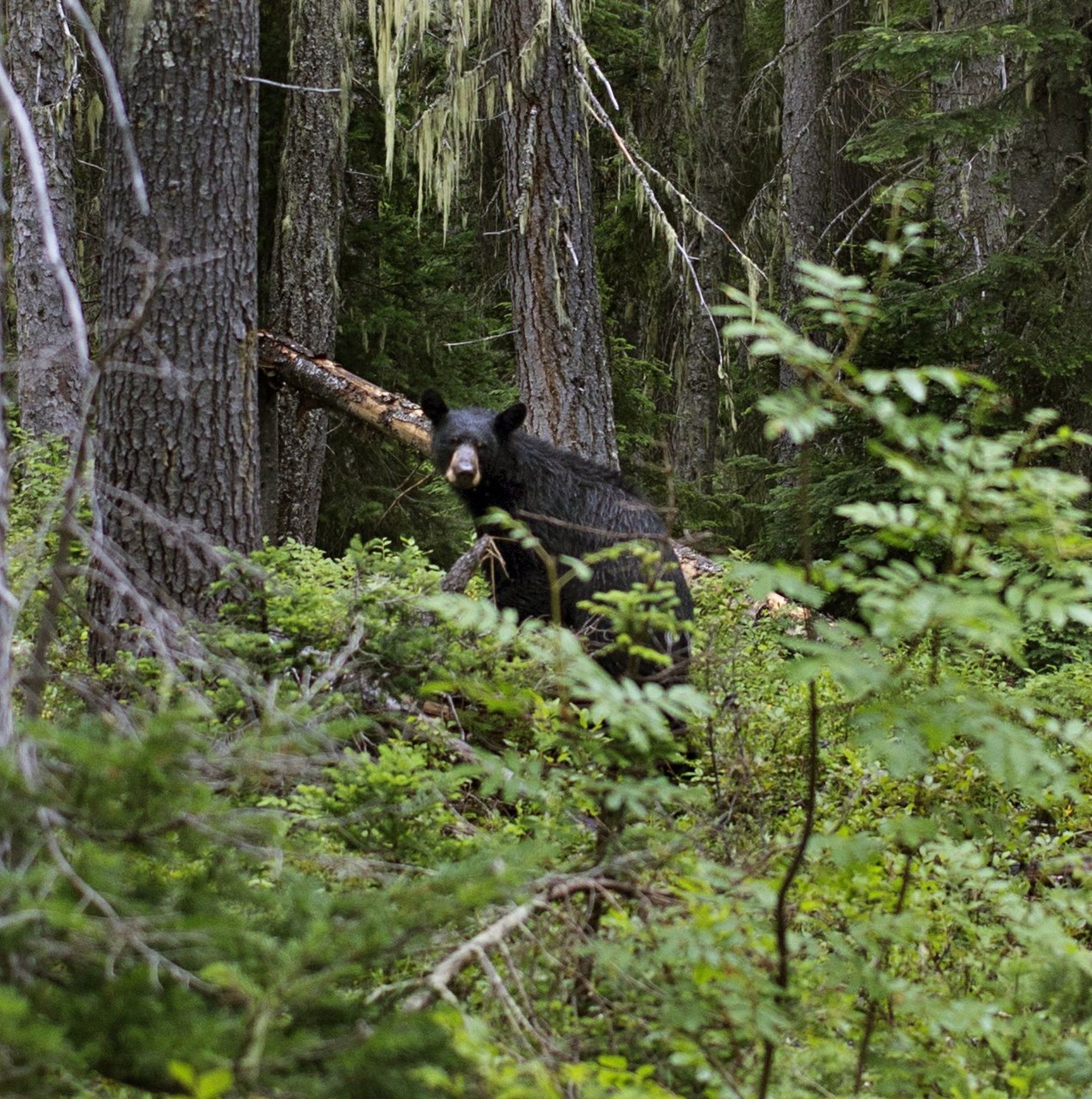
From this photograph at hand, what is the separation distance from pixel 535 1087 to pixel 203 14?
5495mm

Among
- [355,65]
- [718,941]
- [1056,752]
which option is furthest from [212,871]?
[355,65]

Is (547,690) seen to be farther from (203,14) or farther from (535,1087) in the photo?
(203,14)

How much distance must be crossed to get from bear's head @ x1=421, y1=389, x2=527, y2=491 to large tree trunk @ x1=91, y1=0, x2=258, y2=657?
5.72 feet

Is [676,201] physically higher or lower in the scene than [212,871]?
higher

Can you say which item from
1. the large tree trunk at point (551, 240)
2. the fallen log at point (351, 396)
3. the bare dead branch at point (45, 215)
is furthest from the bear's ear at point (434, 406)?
the bare dead branch at point (45, 215)

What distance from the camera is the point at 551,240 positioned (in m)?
9.47

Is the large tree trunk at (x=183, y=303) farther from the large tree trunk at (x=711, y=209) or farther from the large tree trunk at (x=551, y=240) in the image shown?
the large tree trunk at (x=711, y=209)

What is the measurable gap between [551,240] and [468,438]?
250cm

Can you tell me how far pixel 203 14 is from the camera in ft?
19.7

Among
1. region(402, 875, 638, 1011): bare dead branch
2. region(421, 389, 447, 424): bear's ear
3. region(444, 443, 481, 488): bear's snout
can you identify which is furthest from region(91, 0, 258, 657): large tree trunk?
region(402, 875, 638, 1011): bare dead branch

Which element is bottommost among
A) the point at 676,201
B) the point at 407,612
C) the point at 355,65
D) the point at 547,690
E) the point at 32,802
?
the point at 547,690

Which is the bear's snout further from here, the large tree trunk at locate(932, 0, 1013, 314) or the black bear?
the large tree trunk at locate(932, 0, 1013, 314)

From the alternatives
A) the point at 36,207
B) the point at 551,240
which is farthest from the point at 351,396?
the point at 36,207

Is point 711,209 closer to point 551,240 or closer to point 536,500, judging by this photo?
point 551,240
